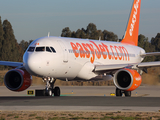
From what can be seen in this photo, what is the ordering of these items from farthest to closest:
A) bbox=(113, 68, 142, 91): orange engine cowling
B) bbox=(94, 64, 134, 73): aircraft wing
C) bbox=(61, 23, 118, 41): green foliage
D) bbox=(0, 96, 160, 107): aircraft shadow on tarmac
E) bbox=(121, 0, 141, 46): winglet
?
bbox=(61, 23, 118, 41): green foliage
bbox=(121, 0, 141, 46): winglet
bbox=(94, 64, 134, 73): aircraft wing
bbox=(113, 68, 142, 91): orange engine cowling
bbox=(0, 96, 160, 107): aircraft shadow on tarmac

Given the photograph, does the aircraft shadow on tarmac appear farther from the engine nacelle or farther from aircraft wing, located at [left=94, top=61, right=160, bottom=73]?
aircraft wing, located at [left=94, top=61, right=160, bottom=73]

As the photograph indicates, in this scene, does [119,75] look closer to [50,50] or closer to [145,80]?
[50,50]

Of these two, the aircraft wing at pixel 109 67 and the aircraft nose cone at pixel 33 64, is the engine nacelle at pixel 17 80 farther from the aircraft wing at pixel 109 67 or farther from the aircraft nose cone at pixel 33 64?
the aircraft wing at pixel 109 67

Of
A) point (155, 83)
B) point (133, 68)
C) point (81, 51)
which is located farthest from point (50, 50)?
point (155, 83)

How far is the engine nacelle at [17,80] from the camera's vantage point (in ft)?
82.1

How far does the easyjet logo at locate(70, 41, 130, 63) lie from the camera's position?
26344mm

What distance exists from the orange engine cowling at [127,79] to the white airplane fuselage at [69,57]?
8.68ft

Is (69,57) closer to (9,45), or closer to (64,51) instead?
(64,51)

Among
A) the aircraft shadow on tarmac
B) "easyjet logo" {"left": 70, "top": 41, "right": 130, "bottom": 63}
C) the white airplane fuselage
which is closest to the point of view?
the aircraft shadow on tarmac

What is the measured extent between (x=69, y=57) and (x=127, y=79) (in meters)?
4.38

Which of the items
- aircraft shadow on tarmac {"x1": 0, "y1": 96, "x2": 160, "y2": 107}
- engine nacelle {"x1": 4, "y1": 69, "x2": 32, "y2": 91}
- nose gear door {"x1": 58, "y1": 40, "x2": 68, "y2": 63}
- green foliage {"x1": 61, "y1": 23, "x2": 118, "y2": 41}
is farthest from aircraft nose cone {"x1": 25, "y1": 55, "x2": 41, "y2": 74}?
green foliage {"x1": 61, "y1": 23, "x2": 118, "y2": 41}

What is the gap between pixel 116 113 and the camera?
1372 cm

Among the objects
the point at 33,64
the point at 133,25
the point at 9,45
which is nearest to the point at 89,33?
the point at 9,45

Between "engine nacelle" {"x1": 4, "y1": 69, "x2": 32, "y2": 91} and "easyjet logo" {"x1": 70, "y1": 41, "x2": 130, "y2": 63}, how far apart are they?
3.89 m
